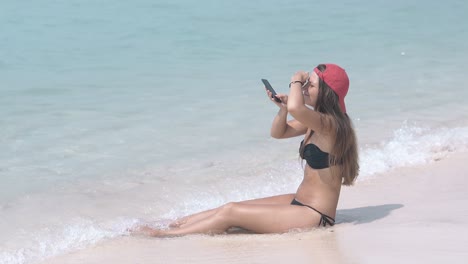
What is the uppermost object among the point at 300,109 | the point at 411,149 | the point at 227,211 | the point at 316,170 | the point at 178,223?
the point at 300,109

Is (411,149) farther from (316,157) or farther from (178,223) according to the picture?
(178,223)

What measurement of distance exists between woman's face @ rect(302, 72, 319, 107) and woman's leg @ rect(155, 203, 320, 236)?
0.69 m

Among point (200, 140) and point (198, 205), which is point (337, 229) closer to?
point (198, 205)

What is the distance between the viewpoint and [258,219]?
4699 mm

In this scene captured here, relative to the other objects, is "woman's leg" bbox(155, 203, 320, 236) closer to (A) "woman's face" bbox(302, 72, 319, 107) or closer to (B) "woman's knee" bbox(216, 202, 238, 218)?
(B) "woman's knee" bbox(216, 202, 238, 218)

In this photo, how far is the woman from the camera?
15.1ft

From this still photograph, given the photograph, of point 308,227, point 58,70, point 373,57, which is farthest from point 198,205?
point 373,57

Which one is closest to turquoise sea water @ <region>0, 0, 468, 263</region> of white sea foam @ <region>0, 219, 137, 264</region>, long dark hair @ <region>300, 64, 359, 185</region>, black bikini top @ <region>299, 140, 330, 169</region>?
white sea foam @ <region>0, 219, 137, 264</region>

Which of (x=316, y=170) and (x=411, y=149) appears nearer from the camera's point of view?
(x=316, y=170)

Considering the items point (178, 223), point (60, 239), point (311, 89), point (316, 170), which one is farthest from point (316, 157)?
point (60, 239)

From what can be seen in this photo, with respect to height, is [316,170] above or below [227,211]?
above

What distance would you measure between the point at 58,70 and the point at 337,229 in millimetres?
7637

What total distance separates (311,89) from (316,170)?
20.4 inches

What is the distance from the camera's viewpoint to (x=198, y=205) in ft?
19.7
